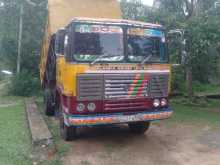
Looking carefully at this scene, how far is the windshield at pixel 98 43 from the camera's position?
6406 mm

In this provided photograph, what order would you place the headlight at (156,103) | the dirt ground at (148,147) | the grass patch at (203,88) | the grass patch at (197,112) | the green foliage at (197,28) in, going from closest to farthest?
the dirt ground at (148,147) < the headlight at (156,103) < the grass patch at (197,112) < the green foliage at (197,28) < the grass patch at (203,88)

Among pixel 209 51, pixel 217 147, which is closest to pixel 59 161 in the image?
pixel 217 147

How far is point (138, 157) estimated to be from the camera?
634 cm

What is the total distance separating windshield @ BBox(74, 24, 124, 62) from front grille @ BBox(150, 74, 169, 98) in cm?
82

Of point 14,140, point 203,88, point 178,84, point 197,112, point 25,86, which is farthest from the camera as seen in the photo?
point 203,88

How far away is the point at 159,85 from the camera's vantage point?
6.91 m

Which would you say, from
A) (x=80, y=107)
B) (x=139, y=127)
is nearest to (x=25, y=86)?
(x=139, y=127)

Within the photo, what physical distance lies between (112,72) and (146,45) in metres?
1.04

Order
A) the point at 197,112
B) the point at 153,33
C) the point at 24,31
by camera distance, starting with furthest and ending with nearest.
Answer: the point at 24,31 < the point at 197,112 < the point at 153,33

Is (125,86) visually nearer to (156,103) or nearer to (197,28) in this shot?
(156,103)

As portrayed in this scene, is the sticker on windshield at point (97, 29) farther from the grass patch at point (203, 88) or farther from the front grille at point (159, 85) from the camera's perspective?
the grass patch at point (203, 88)

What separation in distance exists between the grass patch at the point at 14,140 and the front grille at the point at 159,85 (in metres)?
2.78

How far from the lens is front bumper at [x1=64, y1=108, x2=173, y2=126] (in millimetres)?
6316

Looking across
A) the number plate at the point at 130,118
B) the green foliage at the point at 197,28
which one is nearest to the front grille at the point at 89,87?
the number plate at the point at 130,118
